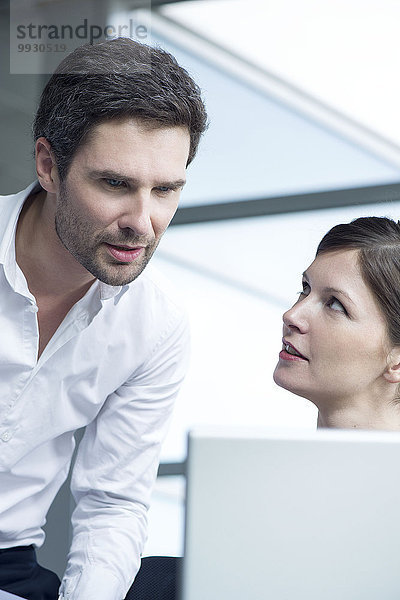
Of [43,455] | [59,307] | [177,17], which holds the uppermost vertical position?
[177,17]

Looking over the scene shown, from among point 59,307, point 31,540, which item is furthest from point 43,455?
point 59,307

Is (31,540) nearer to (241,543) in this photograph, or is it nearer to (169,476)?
(241,543)

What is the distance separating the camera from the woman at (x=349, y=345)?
4.73 ft

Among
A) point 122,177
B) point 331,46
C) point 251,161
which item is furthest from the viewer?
point 251,161

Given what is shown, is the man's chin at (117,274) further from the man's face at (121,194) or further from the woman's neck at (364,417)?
the woman's neck at (364,417)

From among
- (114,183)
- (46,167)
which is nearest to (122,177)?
(114,183)

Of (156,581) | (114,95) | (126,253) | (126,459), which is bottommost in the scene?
(156,581)

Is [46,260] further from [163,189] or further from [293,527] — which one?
[293,527]

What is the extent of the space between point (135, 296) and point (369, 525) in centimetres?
100

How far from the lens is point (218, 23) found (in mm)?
3273

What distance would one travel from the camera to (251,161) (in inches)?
127

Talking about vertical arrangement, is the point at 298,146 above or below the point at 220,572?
below

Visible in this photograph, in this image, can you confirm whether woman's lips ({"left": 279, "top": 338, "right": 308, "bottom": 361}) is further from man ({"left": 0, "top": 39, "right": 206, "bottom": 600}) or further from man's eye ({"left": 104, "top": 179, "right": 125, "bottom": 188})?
man's eye ({"left": 104, "top": 179, "right": 125, "bottom": 188})

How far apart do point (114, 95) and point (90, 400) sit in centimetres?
61
